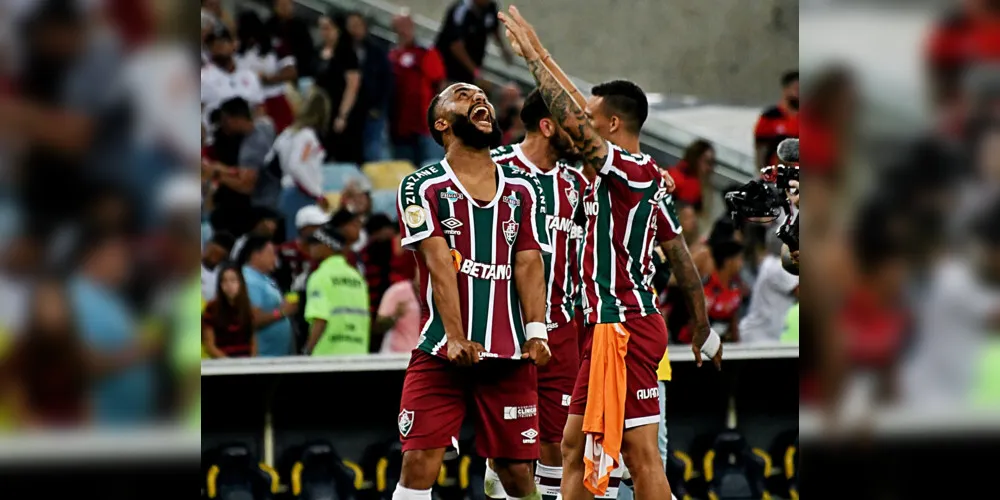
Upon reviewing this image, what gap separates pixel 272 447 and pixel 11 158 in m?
7.73

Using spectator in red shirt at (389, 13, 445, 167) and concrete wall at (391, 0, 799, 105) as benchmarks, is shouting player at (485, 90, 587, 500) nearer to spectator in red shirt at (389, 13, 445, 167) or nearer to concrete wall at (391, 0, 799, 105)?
spectator in red shirt at (389, 13, 445, 167)

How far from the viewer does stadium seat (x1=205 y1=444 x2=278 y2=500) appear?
8.77m

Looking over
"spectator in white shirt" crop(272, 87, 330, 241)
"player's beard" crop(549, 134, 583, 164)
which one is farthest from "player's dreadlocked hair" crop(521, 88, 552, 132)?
"spectator in white shirt" crop(272, 87, 330, 241)

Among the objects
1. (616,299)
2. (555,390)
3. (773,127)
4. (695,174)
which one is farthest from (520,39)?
(773,127)

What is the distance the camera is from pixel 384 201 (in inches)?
502

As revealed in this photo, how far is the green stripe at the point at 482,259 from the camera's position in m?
6.03

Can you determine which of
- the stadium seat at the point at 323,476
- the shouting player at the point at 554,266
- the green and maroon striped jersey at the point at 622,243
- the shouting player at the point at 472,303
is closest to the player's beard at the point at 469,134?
the shouting player at the point at 472,303

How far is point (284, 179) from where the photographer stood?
493 inches

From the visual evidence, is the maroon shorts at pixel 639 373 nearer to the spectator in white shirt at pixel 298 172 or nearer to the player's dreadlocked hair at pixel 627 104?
the player's dreadlocked hair at pixel 627 104

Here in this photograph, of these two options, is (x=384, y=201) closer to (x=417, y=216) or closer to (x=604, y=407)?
(x=604, y=407)

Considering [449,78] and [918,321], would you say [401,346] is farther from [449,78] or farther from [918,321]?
[918,321]

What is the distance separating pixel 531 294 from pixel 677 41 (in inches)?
462

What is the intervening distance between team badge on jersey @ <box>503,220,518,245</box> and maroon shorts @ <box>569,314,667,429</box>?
Result: 2.20 feet

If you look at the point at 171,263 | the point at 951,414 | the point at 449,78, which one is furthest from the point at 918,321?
the point at 449,78
